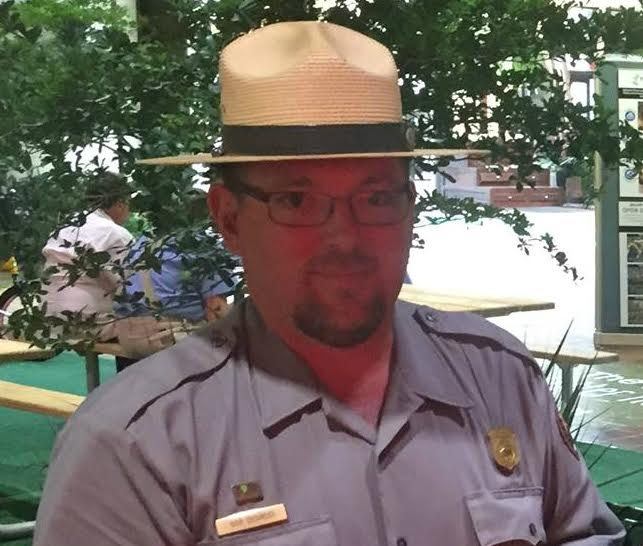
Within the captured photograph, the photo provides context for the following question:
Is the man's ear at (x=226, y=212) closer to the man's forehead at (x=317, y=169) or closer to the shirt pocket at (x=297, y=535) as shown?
the man's forehead at (x=317, y=169)

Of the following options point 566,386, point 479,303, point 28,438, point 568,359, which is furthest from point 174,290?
point 28,438

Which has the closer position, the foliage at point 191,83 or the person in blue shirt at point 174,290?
the foliage at point 191,83

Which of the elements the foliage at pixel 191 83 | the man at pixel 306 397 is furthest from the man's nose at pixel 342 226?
the foliage at pixel 191 83

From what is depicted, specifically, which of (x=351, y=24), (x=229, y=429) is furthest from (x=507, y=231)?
(x=229, y=429)

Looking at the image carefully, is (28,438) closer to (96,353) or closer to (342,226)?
(96,353)

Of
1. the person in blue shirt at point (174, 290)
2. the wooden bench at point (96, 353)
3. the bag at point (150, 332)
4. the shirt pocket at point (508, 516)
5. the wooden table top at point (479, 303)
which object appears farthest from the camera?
the wooden table top at point (479, 303)

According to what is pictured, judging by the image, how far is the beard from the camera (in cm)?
143

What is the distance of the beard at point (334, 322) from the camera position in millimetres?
1435

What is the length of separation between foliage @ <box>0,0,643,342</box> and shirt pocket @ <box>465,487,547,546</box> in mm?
1108

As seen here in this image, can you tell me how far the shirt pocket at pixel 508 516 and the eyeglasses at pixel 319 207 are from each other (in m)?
0.38

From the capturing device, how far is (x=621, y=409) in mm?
6391

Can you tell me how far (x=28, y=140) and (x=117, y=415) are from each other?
4.14ft

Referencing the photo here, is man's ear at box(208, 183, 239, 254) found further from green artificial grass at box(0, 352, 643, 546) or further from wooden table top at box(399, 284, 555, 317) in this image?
wooden table top at box(399, 284, 555, 317)

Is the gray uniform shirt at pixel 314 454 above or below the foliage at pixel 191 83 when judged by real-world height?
below
